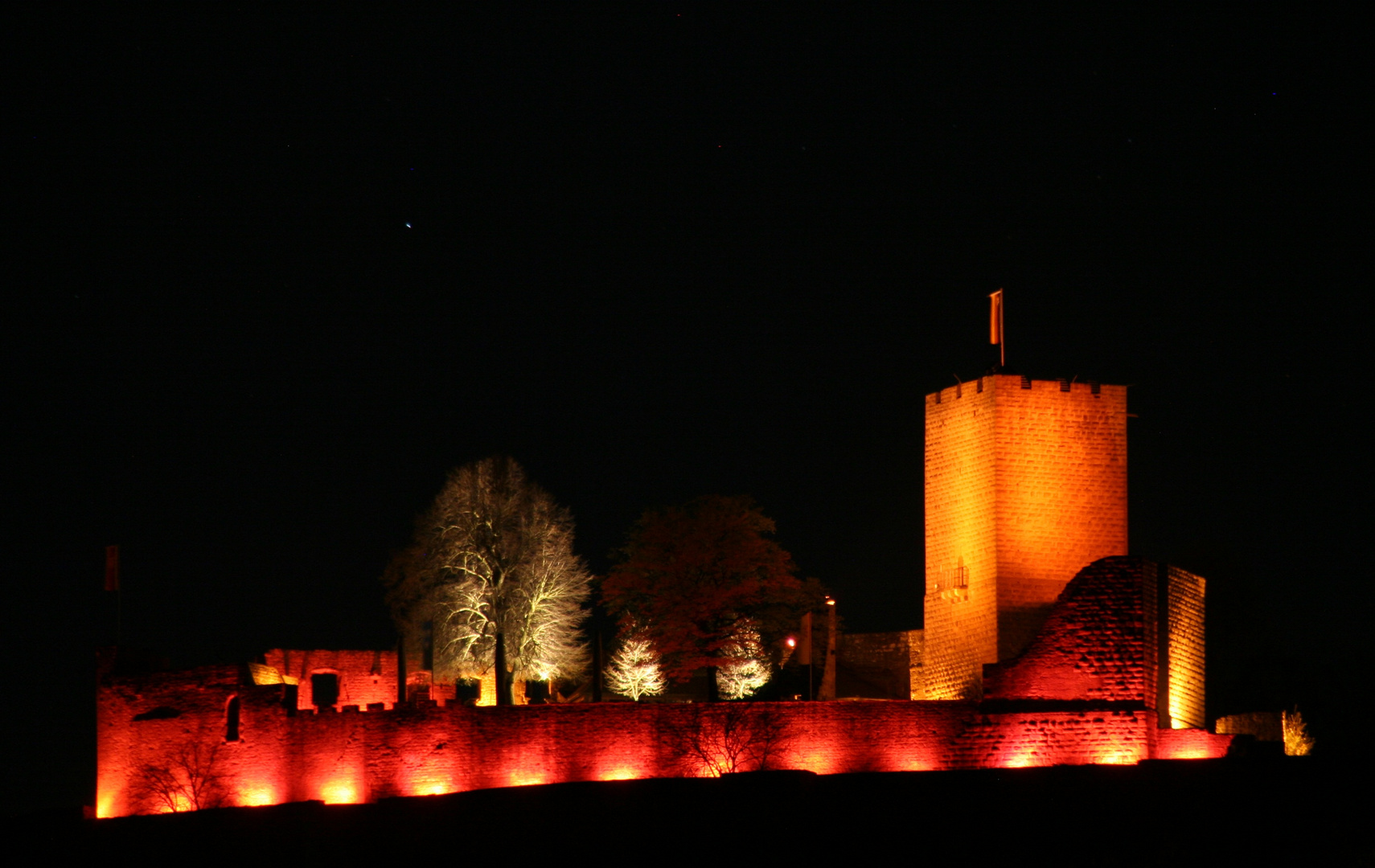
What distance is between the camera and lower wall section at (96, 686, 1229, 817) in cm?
3319

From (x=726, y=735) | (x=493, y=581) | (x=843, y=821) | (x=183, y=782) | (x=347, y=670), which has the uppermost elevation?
(x=493, y=581)

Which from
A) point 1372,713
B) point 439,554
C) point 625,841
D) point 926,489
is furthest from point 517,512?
point 1372,713

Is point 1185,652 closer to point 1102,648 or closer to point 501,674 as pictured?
point 1102,648

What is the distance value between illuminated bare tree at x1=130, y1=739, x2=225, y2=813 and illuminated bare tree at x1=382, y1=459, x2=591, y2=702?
30.7 feet

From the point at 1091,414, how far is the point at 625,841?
13.0 meters

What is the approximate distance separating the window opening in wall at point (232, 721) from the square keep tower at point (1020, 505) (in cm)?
1402

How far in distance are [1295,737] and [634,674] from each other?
14652 millimetres

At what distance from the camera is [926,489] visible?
39875 mm

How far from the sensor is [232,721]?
3338 centimetres

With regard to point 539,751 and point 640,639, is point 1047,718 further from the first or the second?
point 640,639

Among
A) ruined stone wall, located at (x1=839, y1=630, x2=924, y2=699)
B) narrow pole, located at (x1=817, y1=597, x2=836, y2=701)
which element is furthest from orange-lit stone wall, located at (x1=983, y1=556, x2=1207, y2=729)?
narrow pole, located at (x1=817, y1=597, x2=836, y2=701)

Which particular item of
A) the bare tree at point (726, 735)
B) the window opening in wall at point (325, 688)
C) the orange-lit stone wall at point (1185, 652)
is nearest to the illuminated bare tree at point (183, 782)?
the window opening in wall at point (325, 688)

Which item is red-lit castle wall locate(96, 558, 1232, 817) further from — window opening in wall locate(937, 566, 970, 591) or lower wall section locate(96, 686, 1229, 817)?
window opening in wall locate(937, 566, 970, 591)

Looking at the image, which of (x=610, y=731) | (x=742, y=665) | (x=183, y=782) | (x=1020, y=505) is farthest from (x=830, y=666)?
(x=183, y=782)
